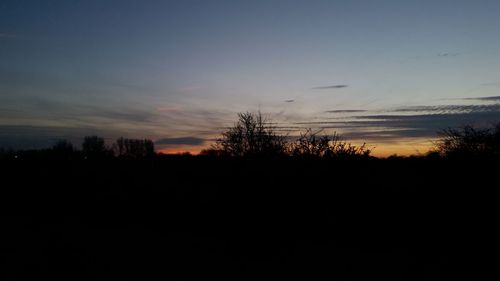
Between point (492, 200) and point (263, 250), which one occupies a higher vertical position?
point (492, 200)

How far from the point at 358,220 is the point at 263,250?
467 centimetres

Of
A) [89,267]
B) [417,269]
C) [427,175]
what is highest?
[427,175]

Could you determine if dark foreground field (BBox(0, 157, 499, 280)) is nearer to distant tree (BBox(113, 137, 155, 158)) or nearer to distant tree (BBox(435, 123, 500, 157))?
distant tree (BBox(435, 123, 500, 157))

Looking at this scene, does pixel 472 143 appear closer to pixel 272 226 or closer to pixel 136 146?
pixel 272 226

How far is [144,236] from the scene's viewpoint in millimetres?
13906

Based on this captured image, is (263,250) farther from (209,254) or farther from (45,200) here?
(45,200)

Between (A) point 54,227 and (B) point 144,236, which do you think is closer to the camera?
(B) point 144,236

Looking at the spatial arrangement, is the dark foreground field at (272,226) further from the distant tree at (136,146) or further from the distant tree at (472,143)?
the distant tree at (136,146)

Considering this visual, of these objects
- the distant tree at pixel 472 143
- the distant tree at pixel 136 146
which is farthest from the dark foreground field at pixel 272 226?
the distant tree at pixel 136 146

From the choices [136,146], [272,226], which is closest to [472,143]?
[272,226]

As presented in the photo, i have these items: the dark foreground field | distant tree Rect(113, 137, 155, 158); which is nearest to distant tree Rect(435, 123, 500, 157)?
the dark foreground field

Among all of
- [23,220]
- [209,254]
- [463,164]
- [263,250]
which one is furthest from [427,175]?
[23,220]

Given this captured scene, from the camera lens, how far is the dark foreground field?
9867mm

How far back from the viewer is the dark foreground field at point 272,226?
9.87 meters
